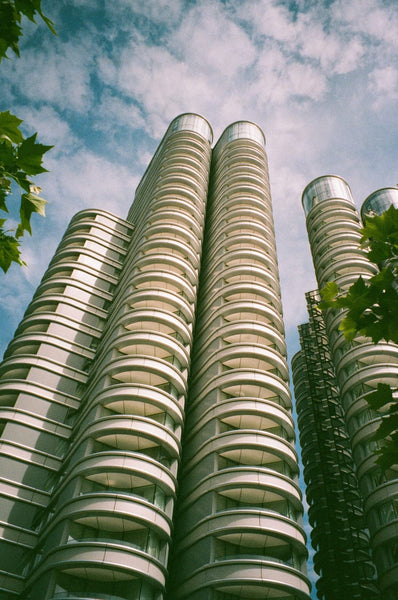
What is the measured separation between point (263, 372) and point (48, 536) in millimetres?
18783

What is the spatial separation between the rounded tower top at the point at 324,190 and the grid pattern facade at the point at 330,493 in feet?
68.9

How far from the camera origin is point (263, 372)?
1489 inches

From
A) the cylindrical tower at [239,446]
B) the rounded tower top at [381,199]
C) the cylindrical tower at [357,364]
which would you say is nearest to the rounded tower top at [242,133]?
the cylindrical tower at [357,364]

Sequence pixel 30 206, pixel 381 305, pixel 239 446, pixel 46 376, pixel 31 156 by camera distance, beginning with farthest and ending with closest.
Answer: pixel 46 376 < pixel 239 446 < pixel 381 305 < pixel 30 206 < pixel 31 156

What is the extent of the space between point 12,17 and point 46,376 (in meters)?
38.2

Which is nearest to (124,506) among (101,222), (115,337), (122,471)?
(122,471)

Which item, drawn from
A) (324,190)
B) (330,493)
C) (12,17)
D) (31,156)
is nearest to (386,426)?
(31,156)

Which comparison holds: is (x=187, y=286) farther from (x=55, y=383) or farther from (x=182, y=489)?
(x=182, y=489)

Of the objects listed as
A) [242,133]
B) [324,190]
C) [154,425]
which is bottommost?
[154,425]

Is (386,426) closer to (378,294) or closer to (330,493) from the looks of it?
(378,294)

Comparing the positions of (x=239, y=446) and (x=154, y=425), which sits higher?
(x=154, y=425)

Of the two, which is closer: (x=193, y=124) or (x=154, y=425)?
(x=154, y=425)

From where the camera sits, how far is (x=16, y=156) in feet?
13.9

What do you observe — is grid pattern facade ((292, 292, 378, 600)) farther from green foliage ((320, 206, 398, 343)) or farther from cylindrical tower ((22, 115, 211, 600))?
green foliage ((320, 206, 398, 343))
